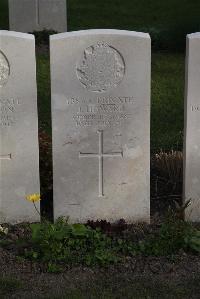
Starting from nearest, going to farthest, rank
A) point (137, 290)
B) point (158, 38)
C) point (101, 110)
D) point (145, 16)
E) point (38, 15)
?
point (137, 290)
point (101, 110)
point (158, 38)
point (38, 15)
point (145, 16)

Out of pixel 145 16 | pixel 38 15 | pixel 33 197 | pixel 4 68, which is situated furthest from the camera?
pixel 145 16

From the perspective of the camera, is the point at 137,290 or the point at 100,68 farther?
the point at 100,68

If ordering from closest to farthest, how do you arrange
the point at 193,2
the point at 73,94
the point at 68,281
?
1. the point at 68,281
2. the point at 73,94
3. the point at 193,2

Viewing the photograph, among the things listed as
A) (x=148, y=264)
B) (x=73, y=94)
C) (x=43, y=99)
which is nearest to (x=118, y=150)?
(x=73, y=94)

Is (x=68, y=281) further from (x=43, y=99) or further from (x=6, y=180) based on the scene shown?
(x=43, y=99)

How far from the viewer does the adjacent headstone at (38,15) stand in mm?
13094

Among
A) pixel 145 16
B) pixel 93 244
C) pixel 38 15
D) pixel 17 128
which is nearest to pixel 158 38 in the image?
pixel 38 15

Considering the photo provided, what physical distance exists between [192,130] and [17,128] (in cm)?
144

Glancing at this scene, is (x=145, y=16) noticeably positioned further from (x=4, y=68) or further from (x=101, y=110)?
(x=4, y=68)

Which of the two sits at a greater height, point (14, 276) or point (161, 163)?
point (161, 163)

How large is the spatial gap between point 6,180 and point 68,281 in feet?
4.00

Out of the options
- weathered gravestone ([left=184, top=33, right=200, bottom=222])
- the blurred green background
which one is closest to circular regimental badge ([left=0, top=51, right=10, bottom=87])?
weathered gravestone ([left=184, top=33, right=200, bottom=222])

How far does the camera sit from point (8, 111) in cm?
605

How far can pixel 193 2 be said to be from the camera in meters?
16.4
